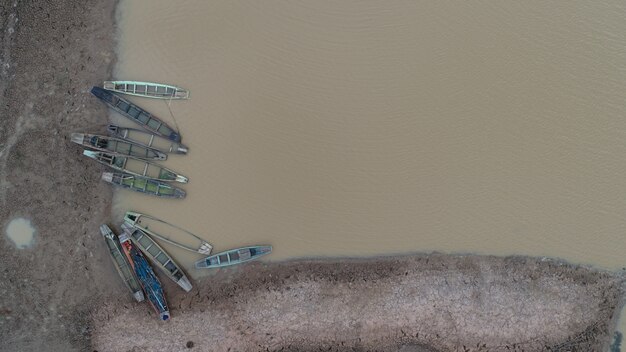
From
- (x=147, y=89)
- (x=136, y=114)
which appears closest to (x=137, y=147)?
(x=136, y=114)

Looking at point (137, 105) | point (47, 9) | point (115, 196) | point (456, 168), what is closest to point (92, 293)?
point (115, 196)

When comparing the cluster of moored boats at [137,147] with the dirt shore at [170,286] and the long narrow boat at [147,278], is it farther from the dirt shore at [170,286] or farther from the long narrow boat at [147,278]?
the long narrow boat at [147,278]

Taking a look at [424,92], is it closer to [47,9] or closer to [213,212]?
[213,212]

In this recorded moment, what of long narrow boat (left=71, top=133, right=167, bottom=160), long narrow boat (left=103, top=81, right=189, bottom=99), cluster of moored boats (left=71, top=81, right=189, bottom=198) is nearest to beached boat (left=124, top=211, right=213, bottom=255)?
cluster of moored boats (left=71, top=81, right=189, bottom=198)

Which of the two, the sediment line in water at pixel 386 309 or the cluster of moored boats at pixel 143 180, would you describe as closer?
the cluster of moored boats at pixel 143 180

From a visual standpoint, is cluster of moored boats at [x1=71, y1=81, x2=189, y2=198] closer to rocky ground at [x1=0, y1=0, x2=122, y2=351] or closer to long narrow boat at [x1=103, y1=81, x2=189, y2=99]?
long narrow boat at [x1=103, y1=81, x2=189, y2=99]

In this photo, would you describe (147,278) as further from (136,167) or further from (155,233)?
(136,167)

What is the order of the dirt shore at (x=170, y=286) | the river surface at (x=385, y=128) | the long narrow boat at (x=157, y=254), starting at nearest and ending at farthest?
1. the long narrow boat at (x=157, y=254)
2. the dirt shore at (x=170, y=286)
3. the river surface at (x=385, y=128)

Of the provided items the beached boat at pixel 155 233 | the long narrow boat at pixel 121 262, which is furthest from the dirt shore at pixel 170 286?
the beached boat at pixel 155 233
